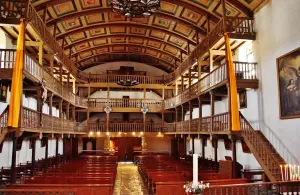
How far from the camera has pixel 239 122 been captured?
12.2 m

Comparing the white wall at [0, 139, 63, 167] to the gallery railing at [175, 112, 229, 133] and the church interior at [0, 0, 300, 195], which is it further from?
the gallery railing at [175, 112, 229, 133]

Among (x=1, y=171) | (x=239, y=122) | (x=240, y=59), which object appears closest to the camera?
(x=239, y=122)

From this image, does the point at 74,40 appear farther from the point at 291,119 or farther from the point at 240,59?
the point at 291,119

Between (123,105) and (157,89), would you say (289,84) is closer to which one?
(123,105)

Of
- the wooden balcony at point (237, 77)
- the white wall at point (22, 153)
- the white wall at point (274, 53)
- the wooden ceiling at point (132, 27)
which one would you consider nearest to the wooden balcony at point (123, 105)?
the wooden ceiling at point (132, 27)

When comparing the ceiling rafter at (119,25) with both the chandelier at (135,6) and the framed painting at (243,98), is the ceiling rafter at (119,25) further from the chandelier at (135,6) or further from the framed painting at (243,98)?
the chandelier at (135,6)

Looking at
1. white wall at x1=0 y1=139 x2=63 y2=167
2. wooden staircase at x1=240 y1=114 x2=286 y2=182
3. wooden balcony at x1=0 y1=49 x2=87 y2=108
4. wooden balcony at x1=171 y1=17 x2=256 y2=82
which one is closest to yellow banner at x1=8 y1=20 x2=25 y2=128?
wooden balcony at x1=0 y1=49 x2=87 y2=108

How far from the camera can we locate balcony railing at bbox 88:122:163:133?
83.3ft

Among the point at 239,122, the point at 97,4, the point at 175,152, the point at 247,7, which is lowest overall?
the point at 175,152

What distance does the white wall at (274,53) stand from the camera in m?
11.1

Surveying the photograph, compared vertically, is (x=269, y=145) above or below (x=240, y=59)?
below

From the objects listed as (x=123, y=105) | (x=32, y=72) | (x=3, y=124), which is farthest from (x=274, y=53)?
(x=123, y=105)

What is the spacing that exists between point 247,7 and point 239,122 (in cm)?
641

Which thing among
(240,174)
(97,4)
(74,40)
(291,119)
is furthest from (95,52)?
(291,119)
